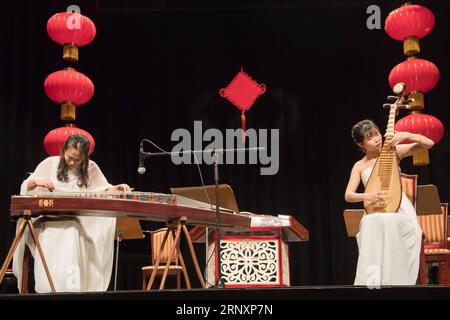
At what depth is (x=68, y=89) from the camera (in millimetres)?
5812

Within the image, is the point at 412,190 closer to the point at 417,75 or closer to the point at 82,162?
the point at 417,75

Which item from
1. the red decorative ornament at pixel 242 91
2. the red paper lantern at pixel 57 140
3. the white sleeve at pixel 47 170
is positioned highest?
the red decorative ornament at pixel 242 91

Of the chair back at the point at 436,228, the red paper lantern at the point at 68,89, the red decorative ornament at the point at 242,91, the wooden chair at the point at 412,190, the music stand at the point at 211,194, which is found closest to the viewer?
the wooden chair at the point at 412,190

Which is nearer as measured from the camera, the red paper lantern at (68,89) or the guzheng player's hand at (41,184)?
the guzheng player's hand at (41,184)

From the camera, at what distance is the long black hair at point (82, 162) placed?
4102 mm

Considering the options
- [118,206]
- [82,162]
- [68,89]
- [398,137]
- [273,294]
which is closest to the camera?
[273,294]

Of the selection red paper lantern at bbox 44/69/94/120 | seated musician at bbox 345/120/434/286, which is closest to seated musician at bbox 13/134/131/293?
seated musician at bbox 345/120/434/286

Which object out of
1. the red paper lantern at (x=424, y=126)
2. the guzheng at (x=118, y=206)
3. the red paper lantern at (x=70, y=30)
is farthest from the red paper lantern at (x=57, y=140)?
the red paper lantern at (x=424, y=126)

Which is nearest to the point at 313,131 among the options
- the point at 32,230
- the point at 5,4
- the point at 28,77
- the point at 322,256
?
the point at 322,256

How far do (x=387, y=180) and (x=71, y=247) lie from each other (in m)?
1.89

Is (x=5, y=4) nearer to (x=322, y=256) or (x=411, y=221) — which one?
(x=322, y=256)

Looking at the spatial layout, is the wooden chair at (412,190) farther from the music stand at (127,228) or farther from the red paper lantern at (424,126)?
the music stand at (127,228)
